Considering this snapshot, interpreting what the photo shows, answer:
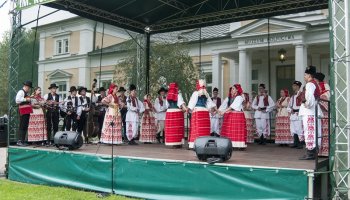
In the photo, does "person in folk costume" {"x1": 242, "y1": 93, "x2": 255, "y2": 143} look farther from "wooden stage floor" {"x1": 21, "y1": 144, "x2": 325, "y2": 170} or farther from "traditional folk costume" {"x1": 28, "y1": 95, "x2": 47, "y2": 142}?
"traditional folk costume" {"x1": 28, "y1": 95, "x2": 47, "y2": 142}

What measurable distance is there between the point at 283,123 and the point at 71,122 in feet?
16.8

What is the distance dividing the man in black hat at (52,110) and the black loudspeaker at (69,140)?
67.1 inches

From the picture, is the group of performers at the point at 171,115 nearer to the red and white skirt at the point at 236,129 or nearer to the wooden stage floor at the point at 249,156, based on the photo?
the red and white skirt at the point at 236,129

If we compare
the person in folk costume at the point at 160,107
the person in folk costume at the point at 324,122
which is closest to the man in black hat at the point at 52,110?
the person in folk costume at the point at 160,107

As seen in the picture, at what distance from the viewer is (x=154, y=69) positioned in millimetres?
16031

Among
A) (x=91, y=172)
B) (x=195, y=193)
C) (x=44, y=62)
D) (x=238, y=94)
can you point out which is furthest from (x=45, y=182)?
(x=44, y=62)

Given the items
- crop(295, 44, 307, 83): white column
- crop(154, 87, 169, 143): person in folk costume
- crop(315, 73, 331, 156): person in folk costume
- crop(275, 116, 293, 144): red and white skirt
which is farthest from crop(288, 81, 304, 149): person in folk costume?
crop(295, 44, 307, 83): white column

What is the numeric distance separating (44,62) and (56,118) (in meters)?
19.0

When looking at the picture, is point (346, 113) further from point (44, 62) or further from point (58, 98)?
point (44, 62)

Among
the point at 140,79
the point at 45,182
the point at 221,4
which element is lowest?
the point at 45,182

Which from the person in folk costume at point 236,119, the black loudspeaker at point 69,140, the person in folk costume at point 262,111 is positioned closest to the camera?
the black loudspeaker at point 69,140

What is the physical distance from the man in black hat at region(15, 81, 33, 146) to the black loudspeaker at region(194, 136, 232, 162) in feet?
14.3

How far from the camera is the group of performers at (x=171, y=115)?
764cm

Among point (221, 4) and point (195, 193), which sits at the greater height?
point (221, 4)
